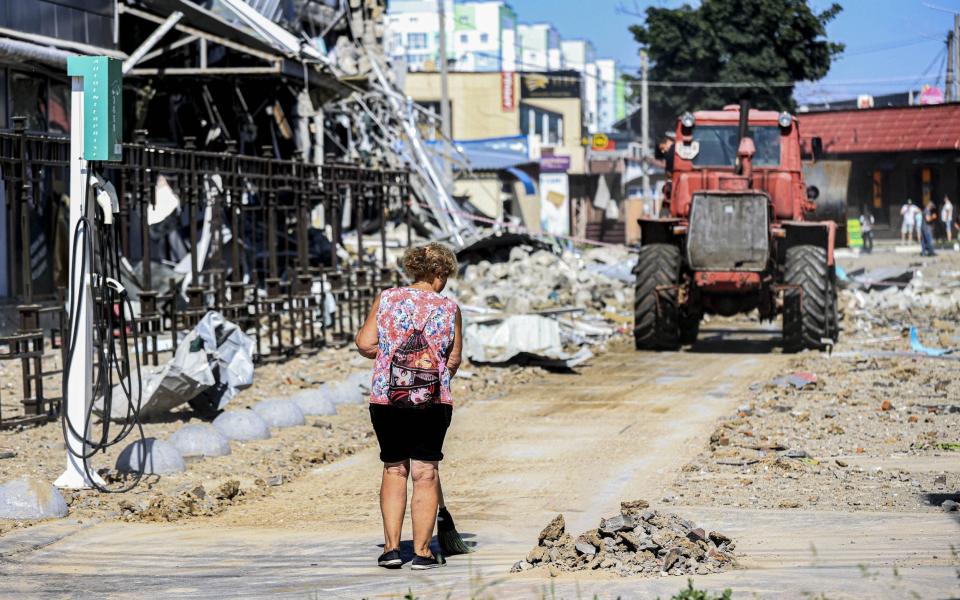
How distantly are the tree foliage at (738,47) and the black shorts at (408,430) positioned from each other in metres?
53.5

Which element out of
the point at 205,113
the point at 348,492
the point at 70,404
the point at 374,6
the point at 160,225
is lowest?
the point at 348,492

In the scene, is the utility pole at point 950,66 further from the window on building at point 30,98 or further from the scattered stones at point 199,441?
the scattered stones at point 199,441

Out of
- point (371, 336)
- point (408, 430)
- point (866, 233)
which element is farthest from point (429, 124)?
point (408, 430)

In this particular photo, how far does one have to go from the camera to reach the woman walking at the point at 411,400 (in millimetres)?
6707

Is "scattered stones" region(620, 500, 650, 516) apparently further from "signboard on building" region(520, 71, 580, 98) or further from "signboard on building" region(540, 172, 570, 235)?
"signboard on building" region(520, 71, 580, 98)

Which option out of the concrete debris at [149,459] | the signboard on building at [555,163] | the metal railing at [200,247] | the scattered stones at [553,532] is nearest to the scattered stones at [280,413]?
the metal railing at [200,247]

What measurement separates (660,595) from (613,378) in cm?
1008

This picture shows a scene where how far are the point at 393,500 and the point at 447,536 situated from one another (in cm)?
41

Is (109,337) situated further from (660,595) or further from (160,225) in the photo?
(160,225)

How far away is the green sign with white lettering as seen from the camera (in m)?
8.98

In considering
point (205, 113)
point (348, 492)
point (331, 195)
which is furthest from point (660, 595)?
point (205, 113)

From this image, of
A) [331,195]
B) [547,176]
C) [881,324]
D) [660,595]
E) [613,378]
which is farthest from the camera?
[547,176]

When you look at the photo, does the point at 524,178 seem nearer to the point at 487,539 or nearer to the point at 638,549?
the point at 487,539

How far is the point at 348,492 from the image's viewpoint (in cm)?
927
